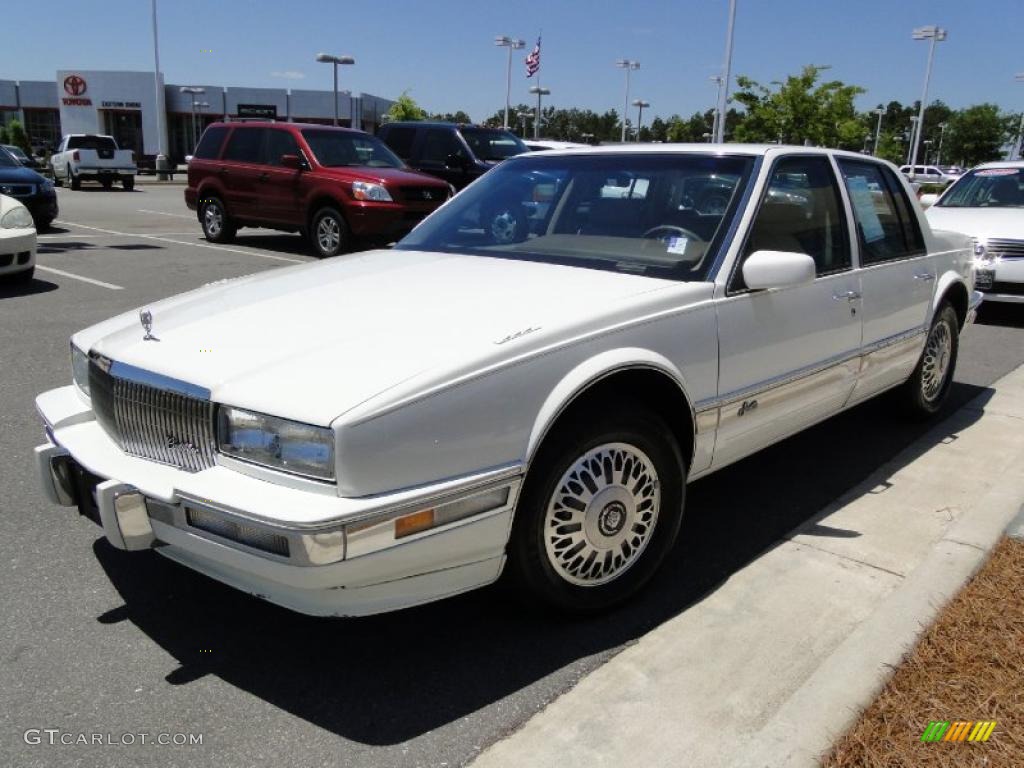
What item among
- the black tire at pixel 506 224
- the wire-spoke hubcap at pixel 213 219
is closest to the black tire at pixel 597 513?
the black tire at pixel 506 224

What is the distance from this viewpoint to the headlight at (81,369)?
3168mm

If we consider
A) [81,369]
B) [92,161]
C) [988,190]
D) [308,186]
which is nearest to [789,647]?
[81,369]

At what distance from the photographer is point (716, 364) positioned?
3295 mm

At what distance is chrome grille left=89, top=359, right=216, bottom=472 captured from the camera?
2566 millimetres

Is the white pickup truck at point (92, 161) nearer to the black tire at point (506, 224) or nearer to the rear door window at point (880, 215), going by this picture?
the black tire at point (506, 224)

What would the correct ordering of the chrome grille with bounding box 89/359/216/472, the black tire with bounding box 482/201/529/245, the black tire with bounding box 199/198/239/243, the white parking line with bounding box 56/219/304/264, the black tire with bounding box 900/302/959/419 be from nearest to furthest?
the chrome grille with bounding box 89/359/216/472 < the black tire with bounding box 482/201/529/245 < the black tire with bounding box 900/302/959/419 < the white parking line with bounding box 56/219/304/264 < the black tire with bounding box 199/198/239/243

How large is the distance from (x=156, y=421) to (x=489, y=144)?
13.5 metres

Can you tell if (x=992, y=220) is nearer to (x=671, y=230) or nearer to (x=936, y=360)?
(x=936, y=360)

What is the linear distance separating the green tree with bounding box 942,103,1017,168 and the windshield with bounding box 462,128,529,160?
73255 millimetres

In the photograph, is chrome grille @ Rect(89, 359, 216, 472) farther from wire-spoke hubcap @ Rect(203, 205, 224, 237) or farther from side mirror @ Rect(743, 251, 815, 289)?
wire-spoke hubcap @ Rect(203, 205, 224, 237)

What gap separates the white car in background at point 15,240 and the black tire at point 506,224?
6.69 meters

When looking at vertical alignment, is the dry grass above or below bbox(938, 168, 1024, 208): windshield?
below

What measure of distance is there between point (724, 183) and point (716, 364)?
882 millimetres

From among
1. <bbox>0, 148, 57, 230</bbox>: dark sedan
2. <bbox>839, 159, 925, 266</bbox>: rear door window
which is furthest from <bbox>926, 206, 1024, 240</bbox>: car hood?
<bbox>0, 148, 57, 230</bbox>: dark sedan
